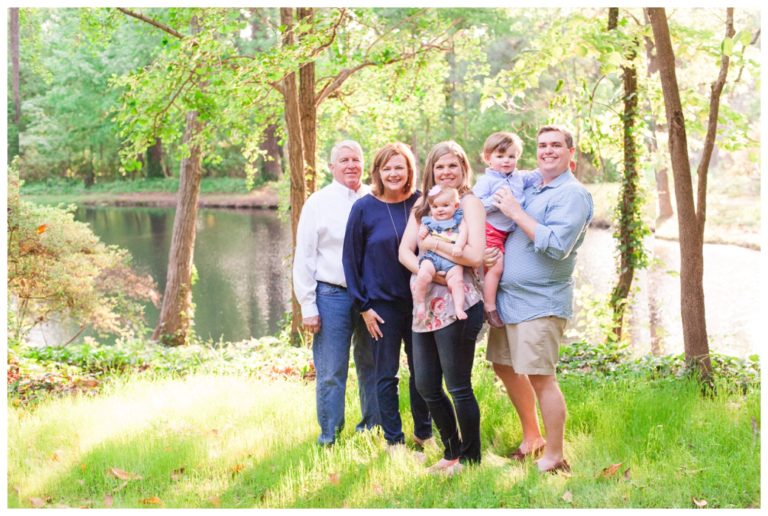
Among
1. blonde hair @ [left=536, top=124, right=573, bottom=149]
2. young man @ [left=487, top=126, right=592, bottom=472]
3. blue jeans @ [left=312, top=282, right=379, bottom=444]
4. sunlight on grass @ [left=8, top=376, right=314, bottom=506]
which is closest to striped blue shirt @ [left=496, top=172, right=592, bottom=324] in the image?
young man @ [left=487, top=126, right=592, bottom=472]

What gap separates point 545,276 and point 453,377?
64 cm

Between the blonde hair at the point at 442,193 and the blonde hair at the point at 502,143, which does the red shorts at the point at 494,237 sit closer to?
the blonde hair at the point at 442,193

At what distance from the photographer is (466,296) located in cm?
353

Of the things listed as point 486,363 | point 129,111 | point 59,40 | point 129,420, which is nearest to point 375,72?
point 129,111

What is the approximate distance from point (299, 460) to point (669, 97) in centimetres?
329

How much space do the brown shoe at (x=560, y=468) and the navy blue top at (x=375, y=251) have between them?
1069mm

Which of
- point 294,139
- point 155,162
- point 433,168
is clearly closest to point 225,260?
point 294,139

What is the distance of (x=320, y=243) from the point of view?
4.20 m

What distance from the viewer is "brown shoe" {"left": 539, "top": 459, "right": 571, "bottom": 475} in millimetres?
3613

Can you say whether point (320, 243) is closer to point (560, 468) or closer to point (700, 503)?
point (560, 468)

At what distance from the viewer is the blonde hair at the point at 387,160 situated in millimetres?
3812

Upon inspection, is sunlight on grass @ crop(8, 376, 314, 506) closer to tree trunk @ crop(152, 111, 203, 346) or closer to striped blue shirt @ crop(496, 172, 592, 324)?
striped blue shirt @ crop(496, 172, 592, 324)

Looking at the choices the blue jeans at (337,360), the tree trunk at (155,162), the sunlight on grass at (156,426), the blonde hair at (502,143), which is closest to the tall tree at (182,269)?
the sunlight on grass at (156,426)

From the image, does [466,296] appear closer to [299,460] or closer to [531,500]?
[531,500]
